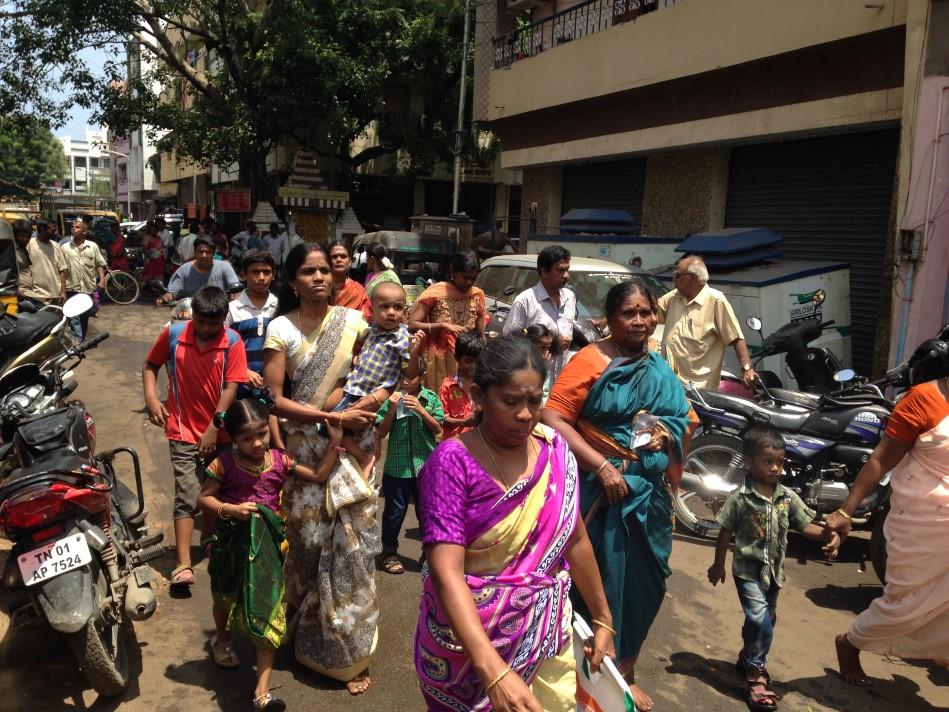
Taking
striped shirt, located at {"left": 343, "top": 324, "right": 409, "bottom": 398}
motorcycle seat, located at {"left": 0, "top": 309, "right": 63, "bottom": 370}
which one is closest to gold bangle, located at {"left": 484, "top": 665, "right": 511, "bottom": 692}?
striped shirt, located at {"left": 343, "top": 324, "right": 409, "bottom": 398}

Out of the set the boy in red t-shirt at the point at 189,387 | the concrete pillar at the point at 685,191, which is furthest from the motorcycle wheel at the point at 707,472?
the concrete pillar at the point at 685,191

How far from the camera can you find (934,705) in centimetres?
360

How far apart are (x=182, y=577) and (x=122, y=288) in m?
12.6

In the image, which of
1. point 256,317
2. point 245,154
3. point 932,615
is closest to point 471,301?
point 256,317

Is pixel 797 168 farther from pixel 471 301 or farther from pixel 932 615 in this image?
pixel 932 615

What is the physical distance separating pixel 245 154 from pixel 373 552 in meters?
18.4

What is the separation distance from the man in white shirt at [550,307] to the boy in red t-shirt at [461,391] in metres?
1.34

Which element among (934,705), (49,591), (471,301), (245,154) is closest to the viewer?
(49,591)

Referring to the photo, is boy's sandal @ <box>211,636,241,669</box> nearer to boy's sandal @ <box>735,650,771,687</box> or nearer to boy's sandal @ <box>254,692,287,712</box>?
boy's sandal @ <box>254,692,287,712</box>

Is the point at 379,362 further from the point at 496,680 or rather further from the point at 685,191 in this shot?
the point at 685,191

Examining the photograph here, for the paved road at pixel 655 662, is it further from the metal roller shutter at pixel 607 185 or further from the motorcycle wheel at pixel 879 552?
the metal roller shutter at pixel 607 185

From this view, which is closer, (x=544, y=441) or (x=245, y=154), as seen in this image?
(x=544, y=441)

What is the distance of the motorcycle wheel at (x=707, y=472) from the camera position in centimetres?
545

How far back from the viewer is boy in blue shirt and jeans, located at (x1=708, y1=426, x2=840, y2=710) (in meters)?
3.48
